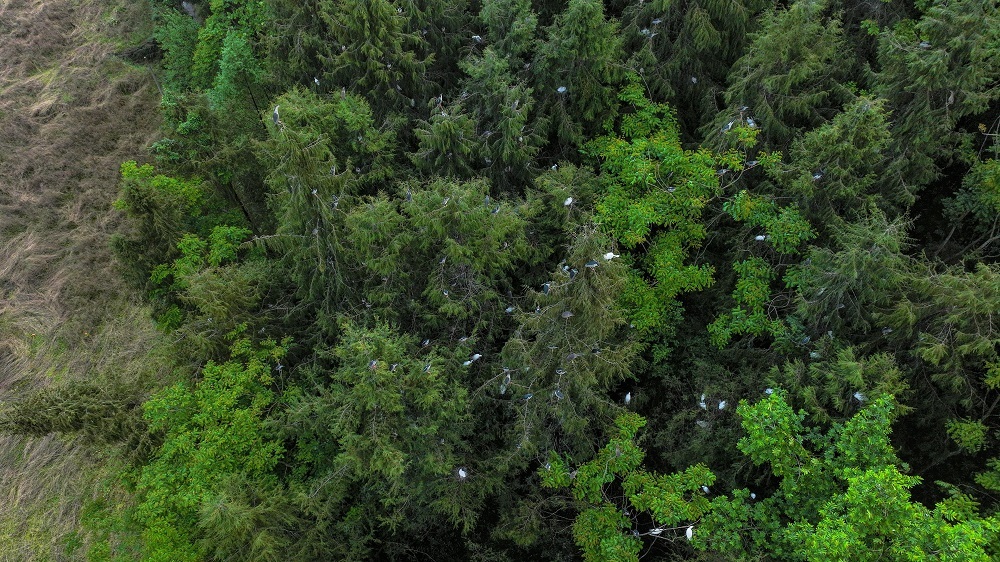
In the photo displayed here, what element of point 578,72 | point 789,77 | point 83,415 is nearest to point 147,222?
point 83,415

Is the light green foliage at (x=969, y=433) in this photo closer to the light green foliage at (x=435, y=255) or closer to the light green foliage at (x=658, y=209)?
the light green foliage at (x=658, y=209)

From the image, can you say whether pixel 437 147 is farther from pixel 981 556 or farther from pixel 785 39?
pixel 981 556

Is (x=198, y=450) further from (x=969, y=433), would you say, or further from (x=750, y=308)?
(x=969, y=433)

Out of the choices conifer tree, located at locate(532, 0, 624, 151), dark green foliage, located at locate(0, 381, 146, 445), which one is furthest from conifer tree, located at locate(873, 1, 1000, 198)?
dark green foliage, located at locate(0, 381, 146, 445)

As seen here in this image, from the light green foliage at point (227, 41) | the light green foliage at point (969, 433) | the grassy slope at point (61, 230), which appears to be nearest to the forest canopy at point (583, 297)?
the light green foliage at point (969, 433)

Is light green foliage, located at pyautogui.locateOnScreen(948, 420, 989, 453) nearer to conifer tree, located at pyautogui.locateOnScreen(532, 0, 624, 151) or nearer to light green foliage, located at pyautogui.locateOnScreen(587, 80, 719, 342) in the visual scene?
light green foliage, located at pyautogui.locateOnScreen(587, 80, 719, 342)

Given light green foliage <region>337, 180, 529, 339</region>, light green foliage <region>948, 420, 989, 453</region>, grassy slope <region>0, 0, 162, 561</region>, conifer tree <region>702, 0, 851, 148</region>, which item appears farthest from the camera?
grassy slope <region>0, 0, 162, 561</region>

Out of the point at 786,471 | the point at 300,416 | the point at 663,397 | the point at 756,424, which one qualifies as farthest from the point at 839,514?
the point at 300,416
